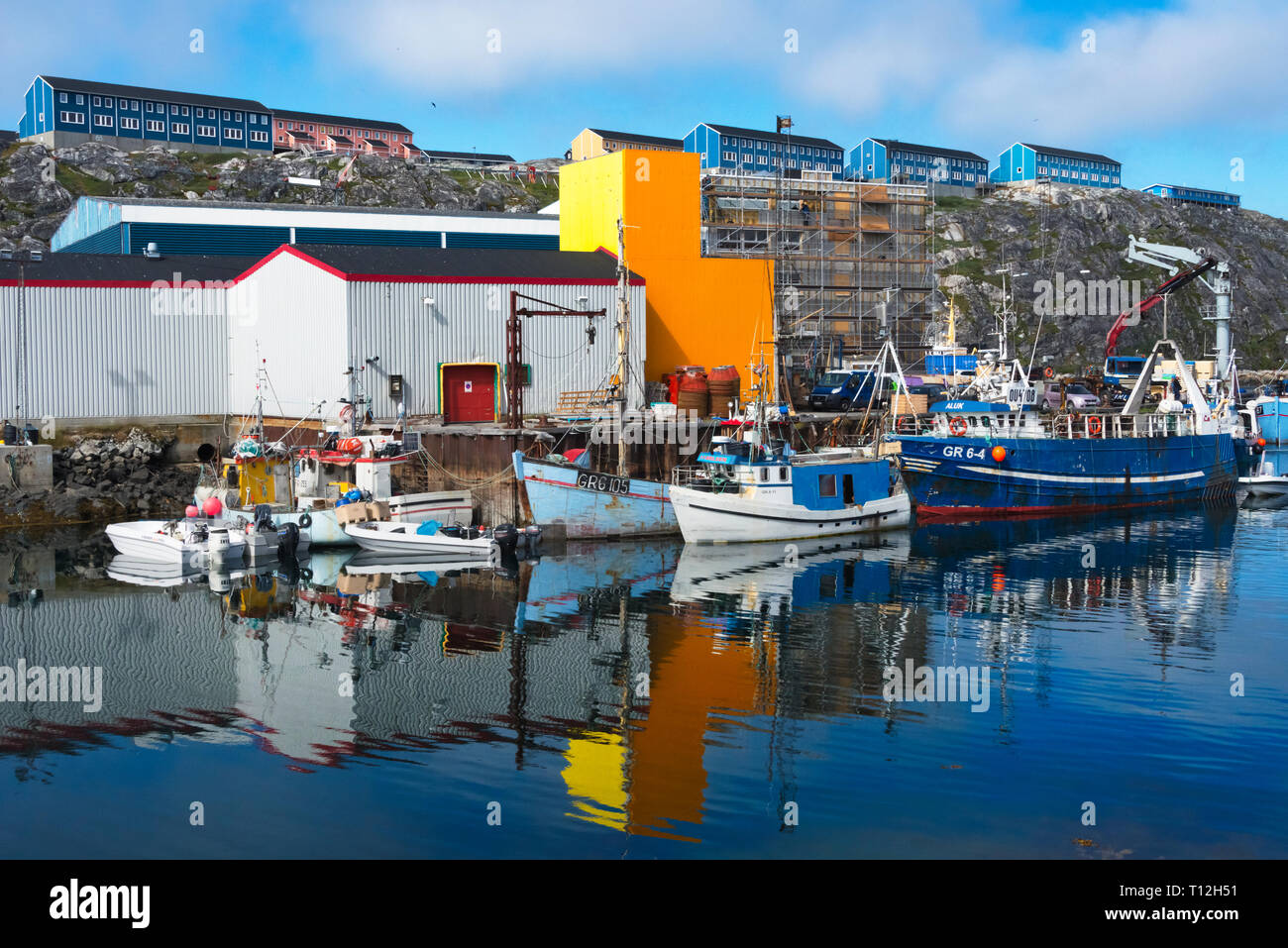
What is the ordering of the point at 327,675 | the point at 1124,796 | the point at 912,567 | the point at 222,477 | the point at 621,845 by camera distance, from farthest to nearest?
the point at 222,477
the point at 912,567
the point at 327,675
the point at 1124,796
the point at 621,845

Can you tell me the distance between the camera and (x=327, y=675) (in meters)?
20.1

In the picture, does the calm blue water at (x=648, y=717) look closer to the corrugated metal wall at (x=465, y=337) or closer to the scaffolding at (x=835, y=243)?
the corrugated metal wall at (x=465, y=337)

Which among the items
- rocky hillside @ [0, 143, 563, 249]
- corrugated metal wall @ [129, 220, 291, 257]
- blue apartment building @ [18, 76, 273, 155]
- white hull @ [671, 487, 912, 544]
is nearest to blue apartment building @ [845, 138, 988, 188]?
rocky hillside @ [0, 143, 563, 249]

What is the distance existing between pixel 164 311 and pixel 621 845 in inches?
1383

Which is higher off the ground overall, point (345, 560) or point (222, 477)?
point (222, 477)

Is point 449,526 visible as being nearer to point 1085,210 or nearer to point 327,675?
point 327,675

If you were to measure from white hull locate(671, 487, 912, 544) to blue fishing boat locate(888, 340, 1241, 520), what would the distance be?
19.5 feet

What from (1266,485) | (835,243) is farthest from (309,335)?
(1266,485)

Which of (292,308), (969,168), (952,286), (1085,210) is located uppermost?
(969,168)

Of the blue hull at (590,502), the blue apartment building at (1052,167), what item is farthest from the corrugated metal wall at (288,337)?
the blue apartment building at (1052,167)

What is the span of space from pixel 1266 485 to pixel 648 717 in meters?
40.7

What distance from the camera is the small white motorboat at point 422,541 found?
3123 centimetres

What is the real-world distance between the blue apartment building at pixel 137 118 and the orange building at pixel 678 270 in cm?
7913

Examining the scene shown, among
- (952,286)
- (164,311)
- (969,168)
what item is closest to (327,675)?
(164,311)
